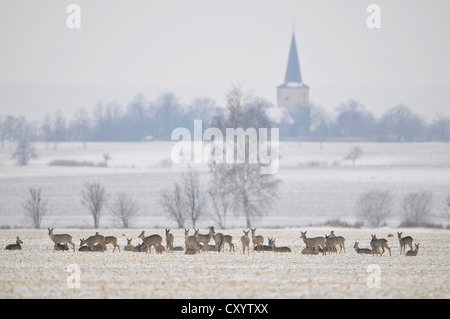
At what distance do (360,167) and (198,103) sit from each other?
9660cm

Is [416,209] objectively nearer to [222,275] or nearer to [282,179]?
[282,179]

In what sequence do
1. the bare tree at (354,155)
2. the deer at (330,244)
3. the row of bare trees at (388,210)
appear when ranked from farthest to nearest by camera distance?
1. the bare tree at (354,155)
2. the row of bare trees at (388,210)
3. the deer at (330,244)

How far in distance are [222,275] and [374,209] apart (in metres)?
39.1

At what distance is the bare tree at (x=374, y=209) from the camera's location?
188 ft

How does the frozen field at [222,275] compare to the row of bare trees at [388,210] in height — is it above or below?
below

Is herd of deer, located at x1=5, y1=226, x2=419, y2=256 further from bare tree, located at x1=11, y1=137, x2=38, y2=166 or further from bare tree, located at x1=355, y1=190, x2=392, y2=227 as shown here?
bare tree, located at x1=11, y1=137, x2=38, y2=166

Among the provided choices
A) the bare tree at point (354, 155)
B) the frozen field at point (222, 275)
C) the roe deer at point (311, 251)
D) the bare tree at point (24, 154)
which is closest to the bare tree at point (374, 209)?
the frozen field at point (222, 275)

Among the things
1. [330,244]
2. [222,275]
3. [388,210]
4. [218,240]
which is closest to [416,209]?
[388,210]

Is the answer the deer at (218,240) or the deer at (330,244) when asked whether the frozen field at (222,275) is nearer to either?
the deer at (330,244)

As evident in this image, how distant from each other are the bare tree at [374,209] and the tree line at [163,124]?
86729mm

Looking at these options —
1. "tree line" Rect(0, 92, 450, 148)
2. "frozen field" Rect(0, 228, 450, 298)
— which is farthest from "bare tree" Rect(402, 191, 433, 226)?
"tree line" Rect(0, 92, 450, 148)

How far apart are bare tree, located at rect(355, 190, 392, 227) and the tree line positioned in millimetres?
86729
